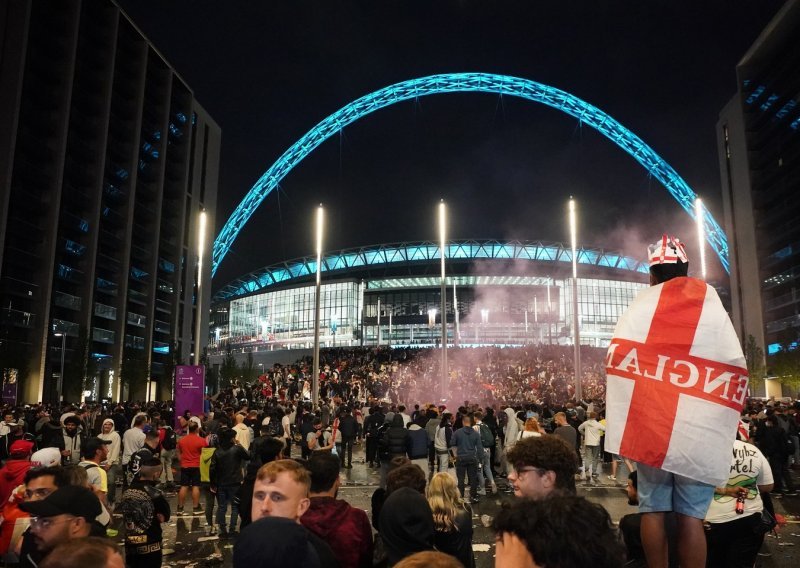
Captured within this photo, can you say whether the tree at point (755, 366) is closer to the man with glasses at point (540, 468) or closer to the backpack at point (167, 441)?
the backpack at point (167, 441)

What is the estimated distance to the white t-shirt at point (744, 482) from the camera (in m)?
4.68

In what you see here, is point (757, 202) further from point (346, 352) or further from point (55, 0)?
point (55, 0)

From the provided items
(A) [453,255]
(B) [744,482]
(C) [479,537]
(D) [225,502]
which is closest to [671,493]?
(B) [744,482]

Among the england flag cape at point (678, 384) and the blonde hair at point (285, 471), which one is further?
the blonde hair at point (285, 471)

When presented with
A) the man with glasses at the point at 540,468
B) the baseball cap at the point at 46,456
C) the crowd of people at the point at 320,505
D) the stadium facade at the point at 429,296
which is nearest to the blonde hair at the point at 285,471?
the crowd of people at the point at 320,505

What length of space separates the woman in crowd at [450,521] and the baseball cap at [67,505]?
2713mm

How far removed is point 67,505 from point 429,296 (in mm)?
98510

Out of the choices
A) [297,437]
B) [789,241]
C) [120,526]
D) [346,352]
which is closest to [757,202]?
[789,241]

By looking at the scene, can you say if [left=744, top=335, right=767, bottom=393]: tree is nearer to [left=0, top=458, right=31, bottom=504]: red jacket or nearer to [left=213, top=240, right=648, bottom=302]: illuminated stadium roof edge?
[left=213, top=240, right=648, bottom=302]: illuminated stadium roof edge

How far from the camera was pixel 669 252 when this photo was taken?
4367 millimetres

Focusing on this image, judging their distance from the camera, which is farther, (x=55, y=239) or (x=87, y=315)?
(x=87, y=315)

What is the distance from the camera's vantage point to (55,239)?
189 feet

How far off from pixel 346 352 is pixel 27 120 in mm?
35381

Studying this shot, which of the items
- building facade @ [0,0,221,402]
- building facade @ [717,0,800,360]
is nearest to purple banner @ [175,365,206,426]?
building facade @ [0,0,221,402]
